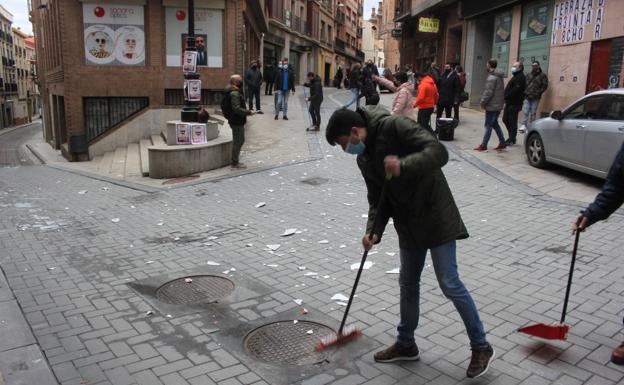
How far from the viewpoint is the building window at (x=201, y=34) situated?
18.2 meters

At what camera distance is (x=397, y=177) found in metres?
3.15

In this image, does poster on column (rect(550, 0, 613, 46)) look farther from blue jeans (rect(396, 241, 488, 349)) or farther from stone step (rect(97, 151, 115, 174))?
blue jeans (rect(396, 241, 488, 349))

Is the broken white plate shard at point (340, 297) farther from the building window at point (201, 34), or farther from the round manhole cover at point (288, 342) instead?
the building window at point (201, 34)

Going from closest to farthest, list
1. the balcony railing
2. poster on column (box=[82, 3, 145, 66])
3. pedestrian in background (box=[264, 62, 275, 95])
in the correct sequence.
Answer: poster on column (box=[82, 3, 145, 66]) → pedestrian in background (box=[264, 62, 275, 95]) → the balcony railing


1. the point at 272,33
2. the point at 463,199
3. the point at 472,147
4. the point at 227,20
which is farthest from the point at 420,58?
the point at 463,199

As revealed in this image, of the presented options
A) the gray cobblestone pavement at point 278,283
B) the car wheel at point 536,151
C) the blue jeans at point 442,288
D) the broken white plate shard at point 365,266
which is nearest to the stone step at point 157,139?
the gray cobblestone pavement at point 278,283

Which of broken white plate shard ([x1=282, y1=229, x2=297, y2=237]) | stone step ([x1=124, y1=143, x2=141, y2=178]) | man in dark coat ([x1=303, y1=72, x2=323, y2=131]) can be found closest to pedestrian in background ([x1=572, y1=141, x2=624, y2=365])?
broken white plate shard ([x1=282, y1=229, x2=297, y2=237])

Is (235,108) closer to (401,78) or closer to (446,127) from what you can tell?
(401,78)

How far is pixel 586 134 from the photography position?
883 centimetres

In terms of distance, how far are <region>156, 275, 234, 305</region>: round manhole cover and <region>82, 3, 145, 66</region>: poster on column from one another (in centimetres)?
1449

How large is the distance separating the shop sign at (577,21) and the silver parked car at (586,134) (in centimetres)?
534

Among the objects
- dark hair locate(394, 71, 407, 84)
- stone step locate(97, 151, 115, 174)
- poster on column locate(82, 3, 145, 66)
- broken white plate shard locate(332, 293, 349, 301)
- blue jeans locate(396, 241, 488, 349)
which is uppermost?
poster on column locate(82, 3, 145, 66)

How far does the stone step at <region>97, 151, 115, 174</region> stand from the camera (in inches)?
524

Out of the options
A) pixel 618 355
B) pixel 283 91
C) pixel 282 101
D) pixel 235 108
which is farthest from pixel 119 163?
pixel 618 355
